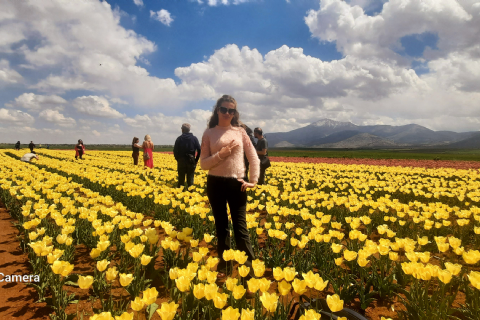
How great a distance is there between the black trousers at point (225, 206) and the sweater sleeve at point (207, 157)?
0.20m

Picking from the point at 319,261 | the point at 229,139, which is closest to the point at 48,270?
the point at 229,139

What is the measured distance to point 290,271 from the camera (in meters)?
2.26

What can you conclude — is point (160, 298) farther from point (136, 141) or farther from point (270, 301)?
point (136, 141)

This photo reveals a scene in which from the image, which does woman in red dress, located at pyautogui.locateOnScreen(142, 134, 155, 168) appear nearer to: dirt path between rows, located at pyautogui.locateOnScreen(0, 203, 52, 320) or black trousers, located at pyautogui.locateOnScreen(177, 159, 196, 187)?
black trousers, located at pyautogui.locateOnScreen(177, 159, 196, 187)

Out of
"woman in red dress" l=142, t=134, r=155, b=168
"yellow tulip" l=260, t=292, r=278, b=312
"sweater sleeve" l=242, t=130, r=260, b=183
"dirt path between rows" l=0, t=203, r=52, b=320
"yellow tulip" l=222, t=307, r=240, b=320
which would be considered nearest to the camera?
"yellow tulip" l=222, t=307, r=240, b=320

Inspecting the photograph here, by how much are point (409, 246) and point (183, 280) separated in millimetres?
2724

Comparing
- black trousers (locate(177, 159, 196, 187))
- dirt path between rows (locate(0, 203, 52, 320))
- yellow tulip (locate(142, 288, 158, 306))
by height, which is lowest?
dirt path between rows (locate(0, 203, 52, 320))

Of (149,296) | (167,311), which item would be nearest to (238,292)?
(167,311)

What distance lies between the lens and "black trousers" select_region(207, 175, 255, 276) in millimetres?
3295

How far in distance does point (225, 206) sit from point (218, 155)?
742 mm

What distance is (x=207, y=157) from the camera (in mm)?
3301

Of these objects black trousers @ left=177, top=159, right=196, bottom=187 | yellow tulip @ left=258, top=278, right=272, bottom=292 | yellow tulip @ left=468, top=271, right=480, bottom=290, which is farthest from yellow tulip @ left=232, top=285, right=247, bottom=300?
black trousers @ left=177, top=159, right=196, bottom=187

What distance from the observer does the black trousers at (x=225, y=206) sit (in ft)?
10.8

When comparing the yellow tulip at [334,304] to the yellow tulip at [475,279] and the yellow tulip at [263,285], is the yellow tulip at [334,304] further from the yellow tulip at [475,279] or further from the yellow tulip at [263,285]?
the yellow tulip at [475,279]
